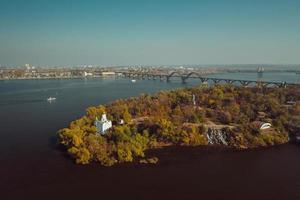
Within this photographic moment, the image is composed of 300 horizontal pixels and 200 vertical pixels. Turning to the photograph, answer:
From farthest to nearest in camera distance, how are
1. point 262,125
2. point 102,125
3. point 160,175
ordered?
point 262,125 → point 102,125 → point 160,175

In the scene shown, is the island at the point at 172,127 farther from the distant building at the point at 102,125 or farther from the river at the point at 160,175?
the river at the point at 160,175

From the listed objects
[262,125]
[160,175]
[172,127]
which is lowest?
[160,175]

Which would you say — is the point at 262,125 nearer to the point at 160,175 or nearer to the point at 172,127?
the point at 172,127

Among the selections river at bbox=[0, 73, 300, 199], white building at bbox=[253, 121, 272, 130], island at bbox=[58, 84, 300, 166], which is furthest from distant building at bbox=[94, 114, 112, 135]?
white building at bbox=[253, 121, 272, 130]

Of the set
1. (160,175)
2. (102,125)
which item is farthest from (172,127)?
(160,175)

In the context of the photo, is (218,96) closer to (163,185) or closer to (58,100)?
(163,185)

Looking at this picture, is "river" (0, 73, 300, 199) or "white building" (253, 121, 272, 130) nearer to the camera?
"river" (0, 73, 300, 199)

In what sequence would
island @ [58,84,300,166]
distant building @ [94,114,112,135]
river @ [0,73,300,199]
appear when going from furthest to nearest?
distant building @ [94,114,112,135], island @ [58,84,300,166], river @ [0,73,300,199]

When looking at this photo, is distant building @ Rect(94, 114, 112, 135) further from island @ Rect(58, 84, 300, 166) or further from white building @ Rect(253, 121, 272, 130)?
white building @ Rect(253, 121, 272, 130)

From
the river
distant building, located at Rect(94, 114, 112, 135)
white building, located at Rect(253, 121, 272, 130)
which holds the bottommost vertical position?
the river

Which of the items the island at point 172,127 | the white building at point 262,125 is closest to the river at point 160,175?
the island at point 172,127
